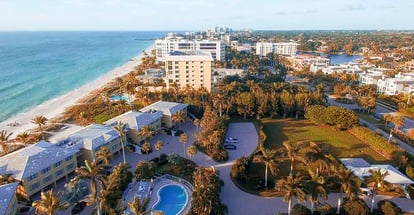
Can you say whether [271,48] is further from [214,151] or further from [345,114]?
[214,151]

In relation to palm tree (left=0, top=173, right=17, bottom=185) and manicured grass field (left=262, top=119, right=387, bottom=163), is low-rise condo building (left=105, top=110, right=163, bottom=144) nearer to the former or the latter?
palm tree (left=0, top=173, right=17, bottom=185)

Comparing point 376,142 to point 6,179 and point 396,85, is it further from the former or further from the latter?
point 6,179

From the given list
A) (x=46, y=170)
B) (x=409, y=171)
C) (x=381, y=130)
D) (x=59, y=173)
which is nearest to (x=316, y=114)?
(x=381, y=130)

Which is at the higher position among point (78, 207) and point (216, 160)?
point (216, 160)

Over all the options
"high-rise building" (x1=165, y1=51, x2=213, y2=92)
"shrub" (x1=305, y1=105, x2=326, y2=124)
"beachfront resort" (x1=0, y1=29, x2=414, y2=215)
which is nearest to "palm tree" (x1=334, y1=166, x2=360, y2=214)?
"beachfront resort" (x1=0, y1=29, x2=414, y2=215)

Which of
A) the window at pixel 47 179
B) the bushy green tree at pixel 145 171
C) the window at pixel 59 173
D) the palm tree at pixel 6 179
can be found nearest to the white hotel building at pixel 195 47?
the bushy green tree at pixel 145 171

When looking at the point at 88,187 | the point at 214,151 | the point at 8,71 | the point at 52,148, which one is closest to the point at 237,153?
the point at 214,151

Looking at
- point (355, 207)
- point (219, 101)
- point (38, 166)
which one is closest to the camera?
point (355, 207)
